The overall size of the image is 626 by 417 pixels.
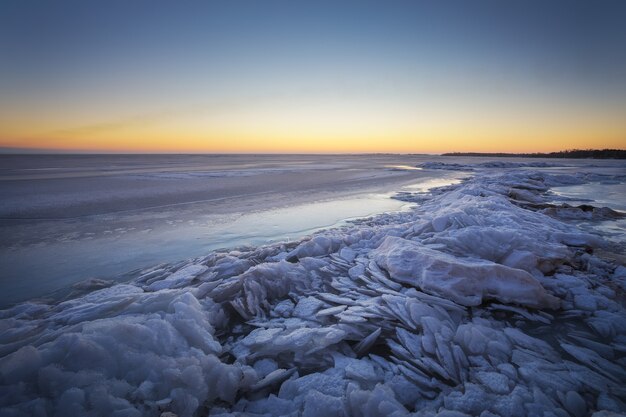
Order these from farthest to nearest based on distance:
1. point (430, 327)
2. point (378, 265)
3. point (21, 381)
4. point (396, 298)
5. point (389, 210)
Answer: point (389, 210), point (378, 265), point (396, 298), point (430, 327), point (21, 381)

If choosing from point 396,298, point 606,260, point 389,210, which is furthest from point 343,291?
point 389,210

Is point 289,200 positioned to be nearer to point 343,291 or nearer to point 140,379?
point 343,291

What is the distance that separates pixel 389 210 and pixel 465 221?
4.02 metres

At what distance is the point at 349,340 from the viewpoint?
7.48ft

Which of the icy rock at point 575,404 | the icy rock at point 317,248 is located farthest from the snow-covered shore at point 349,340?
the icy rock at point 317,248

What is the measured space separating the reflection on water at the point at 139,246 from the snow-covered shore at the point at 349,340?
3.04ft

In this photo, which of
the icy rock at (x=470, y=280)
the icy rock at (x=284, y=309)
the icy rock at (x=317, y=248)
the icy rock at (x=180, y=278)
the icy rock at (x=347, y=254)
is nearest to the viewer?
the icy rock at (x=470, y=280)

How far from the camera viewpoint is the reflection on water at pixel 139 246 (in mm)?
3803

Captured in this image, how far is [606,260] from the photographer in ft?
12.2

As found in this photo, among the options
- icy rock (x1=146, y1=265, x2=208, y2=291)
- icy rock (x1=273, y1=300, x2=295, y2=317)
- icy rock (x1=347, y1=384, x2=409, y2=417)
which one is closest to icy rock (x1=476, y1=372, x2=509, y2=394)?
icy rock (x1=347, y1=384, x2=409, y2=417)

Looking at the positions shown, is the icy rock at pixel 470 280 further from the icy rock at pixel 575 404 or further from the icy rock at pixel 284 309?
the icy rock at pixel 284 309

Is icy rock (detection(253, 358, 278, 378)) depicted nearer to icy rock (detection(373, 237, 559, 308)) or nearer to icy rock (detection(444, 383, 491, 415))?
icy rock (detection(444, 383, 491, 415))

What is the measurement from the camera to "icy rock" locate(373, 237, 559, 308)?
2662mm

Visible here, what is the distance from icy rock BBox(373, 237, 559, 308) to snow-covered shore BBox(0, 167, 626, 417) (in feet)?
0.04
